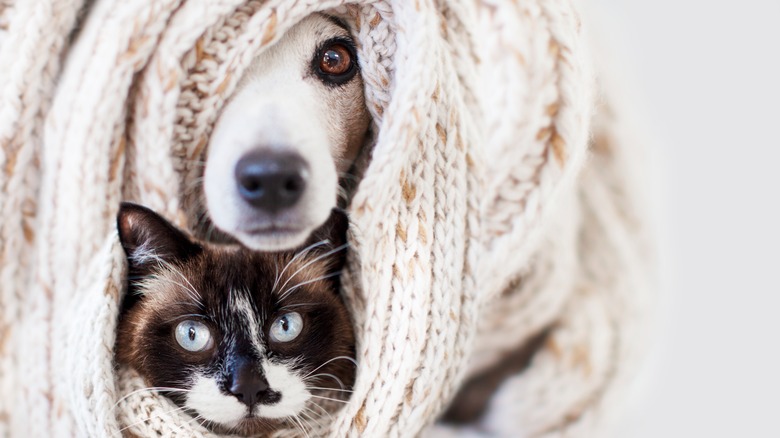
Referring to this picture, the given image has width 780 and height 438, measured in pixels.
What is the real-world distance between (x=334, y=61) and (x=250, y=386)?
0.21m

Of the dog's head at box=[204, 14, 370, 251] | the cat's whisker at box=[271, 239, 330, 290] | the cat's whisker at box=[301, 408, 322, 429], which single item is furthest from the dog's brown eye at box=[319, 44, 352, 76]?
the cat's whisker at box=[301, 408, 322, 429]

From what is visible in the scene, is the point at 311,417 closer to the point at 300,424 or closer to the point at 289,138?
the point at 300,424

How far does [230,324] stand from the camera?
422 mm

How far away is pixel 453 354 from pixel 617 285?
0.33 m

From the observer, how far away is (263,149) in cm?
41

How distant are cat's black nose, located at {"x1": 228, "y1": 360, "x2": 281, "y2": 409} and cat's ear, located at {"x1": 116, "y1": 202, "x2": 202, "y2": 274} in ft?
0.27

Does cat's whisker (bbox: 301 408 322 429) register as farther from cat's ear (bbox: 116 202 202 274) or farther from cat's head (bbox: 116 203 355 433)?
cat's ear (bbox: 116 202 202 274)

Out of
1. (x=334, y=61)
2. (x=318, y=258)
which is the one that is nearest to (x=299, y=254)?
(x=318, y=258)

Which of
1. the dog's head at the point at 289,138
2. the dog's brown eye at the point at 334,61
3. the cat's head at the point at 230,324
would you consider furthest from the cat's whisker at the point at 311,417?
the dog's brown eye at the point at 334,61

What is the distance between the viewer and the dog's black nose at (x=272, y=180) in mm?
402

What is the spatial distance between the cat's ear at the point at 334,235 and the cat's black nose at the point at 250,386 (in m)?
0.09

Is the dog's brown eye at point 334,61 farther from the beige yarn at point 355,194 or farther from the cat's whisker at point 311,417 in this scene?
the cat's whisker at point 311,417

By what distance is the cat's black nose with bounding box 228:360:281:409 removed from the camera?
406 millimetres

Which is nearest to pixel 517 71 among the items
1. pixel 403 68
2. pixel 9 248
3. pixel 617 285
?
pixel 403 68
